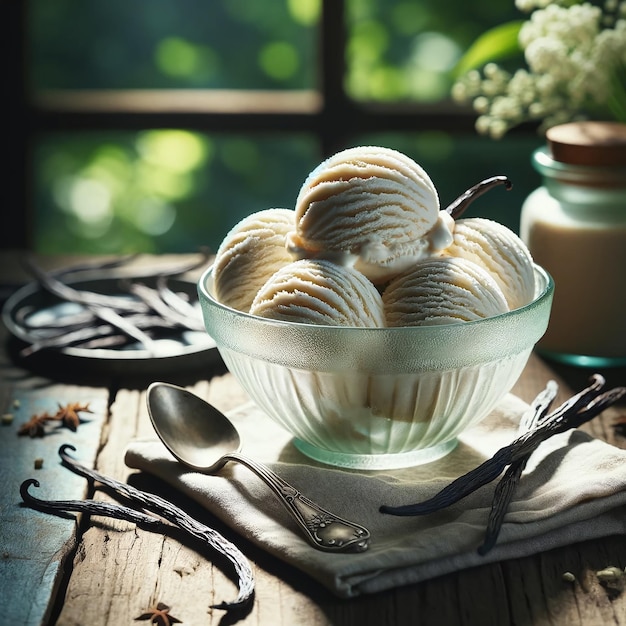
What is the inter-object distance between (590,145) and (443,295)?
0.39 m

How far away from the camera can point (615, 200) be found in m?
1.12

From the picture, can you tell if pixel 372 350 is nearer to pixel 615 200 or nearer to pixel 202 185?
pixel 615 200

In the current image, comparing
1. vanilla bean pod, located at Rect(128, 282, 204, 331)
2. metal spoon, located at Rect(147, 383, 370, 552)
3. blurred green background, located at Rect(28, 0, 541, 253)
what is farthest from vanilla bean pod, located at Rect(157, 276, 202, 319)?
blurred green background, located at Rect(28, 0, 541, 253)

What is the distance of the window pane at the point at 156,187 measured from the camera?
293 cm

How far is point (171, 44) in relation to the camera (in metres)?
2.78

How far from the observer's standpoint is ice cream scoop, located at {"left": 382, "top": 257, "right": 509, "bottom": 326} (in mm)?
805

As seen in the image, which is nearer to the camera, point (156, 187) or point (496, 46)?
point (496, 46)

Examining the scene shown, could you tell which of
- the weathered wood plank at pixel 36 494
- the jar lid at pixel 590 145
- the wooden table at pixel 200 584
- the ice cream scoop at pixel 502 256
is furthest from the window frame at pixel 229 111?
the wooden table at pixel 200 584

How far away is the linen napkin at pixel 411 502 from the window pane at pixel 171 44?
194 centimetres

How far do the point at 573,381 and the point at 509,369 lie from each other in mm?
297

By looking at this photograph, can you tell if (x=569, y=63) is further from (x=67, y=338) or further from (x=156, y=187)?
(x=156, y=187)

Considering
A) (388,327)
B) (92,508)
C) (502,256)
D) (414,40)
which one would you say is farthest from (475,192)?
(414,40)

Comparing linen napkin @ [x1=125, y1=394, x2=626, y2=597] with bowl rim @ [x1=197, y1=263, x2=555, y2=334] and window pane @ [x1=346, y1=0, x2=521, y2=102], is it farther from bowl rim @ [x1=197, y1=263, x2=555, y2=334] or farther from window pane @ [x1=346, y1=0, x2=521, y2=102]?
window pane @ [x1=346, y1=0, x2=521, y2=102]

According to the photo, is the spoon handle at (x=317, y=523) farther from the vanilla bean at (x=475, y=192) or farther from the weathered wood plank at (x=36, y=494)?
the vanilla bean at (x=475, y=192)
